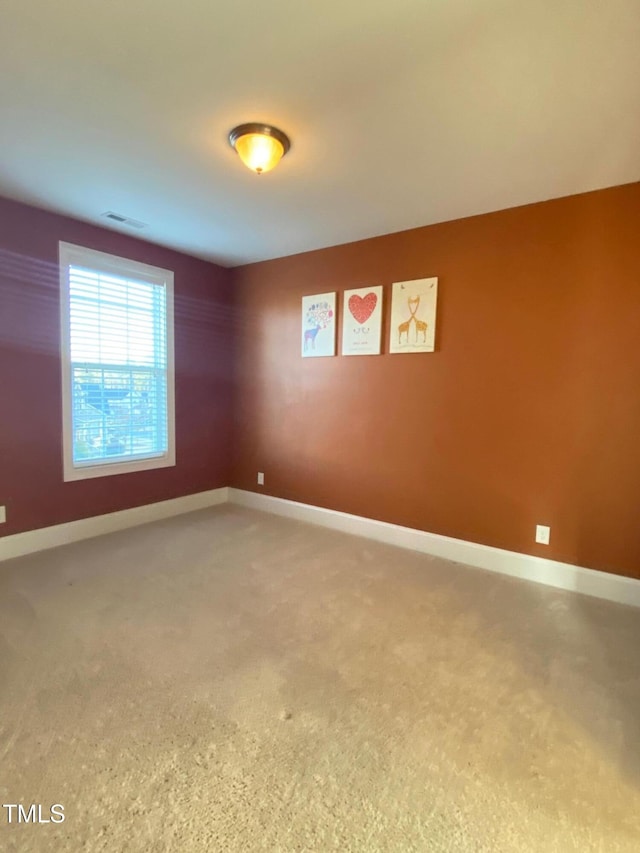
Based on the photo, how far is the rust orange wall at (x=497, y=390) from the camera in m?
2.60

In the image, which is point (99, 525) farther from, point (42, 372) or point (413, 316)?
point (413, 316)

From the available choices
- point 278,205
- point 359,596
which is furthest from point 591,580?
point 278,205

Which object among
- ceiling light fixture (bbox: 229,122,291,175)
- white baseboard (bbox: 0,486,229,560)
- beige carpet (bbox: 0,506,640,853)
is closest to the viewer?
beige carpet (bbox: 0,506,640,853)

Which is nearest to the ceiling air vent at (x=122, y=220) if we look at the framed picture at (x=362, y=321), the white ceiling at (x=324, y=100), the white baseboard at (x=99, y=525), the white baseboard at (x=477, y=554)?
the white ceiling at (x=324, y=100)

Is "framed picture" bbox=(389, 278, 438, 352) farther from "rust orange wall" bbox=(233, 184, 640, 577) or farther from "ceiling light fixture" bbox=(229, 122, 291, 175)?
"ceiling light fixture" bbox=(229, 122, 291, 175)

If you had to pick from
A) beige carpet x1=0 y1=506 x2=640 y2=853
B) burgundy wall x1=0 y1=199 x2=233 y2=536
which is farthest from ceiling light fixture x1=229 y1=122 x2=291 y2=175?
beige carpet x1=0 y1=506 x2=640 y2=853

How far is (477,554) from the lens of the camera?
311cm

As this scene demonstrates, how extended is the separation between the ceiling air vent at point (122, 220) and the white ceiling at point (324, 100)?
0.21m

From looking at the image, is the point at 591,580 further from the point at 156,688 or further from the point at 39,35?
the point at 39,35

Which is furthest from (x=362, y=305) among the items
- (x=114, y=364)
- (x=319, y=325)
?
(x=114, y=364)

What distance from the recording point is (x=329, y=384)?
3826mm

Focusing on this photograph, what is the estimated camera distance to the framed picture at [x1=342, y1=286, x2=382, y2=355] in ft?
11.5

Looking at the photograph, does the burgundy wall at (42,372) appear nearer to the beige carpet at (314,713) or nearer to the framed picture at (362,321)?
the beige carpet at (314,713)

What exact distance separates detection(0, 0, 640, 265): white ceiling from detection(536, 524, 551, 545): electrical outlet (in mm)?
2093
